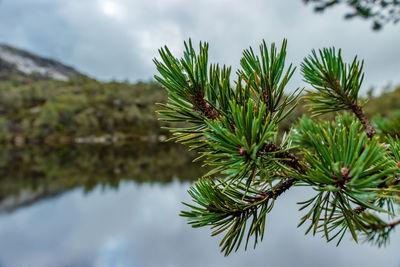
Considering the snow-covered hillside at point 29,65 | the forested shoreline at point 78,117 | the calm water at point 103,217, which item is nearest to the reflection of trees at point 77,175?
the calm water at point 103,217

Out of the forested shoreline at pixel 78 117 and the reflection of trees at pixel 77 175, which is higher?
the forested shoreline at pixel 78 117

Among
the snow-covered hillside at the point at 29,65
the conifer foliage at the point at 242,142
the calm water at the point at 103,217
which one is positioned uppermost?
the snow-covered hillside at the point at 29,65

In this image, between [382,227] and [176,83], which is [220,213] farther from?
[382,227]

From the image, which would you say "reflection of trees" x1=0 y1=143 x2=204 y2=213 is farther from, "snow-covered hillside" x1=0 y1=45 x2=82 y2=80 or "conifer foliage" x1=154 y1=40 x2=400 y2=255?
"snow-covered hillside" x1=0 y1=45 x2=82 y2=80

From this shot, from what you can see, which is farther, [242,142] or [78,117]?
[78,117]

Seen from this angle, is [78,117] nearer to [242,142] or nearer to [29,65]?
[242,142]

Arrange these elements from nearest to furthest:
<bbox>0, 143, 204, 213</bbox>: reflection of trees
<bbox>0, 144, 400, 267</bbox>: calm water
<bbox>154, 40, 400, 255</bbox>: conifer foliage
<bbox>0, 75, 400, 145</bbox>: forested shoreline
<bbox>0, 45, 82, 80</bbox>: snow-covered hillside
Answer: <bbox>154, 40, 400, 255</bbox>: conifer foliage → <bbox>0, 144, 400, 267</bbox>: calm water → <bbox>0, 143, 204, 213</bbox>: reflection of trees → <bbox>0, 75, 400, 145</bbox>: forested shoreline → <bbox>0, 45, 82, 80</bbox>: snow-covered hillside

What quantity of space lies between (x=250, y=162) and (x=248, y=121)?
0.05 m

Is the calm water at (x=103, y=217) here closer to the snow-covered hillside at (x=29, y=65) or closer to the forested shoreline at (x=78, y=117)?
the forested shoreline at (x=78, y=117)

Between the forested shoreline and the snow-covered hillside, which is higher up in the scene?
the snow-covered hillside

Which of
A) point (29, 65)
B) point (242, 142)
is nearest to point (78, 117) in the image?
point (242, 142)

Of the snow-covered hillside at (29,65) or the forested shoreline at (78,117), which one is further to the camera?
the snow-covered hillside at (29,65)

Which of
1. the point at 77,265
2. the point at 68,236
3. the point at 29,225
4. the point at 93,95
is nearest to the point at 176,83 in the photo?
the point at 77,265

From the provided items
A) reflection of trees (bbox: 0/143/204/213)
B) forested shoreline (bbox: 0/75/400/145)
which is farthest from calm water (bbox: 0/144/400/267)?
forested shoreline (bbox: 0/75/400/145)
